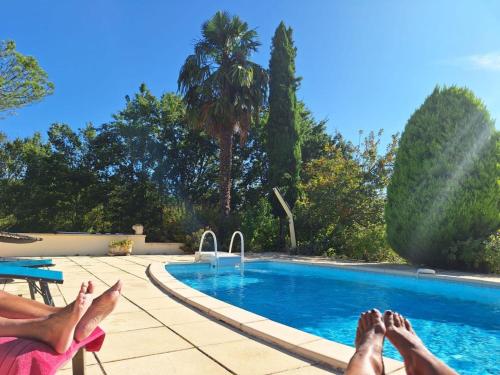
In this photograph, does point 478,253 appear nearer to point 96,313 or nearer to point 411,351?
point 411,351

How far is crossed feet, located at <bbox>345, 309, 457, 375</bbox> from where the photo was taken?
1589mm

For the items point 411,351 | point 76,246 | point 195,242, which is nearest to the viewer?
point 411,351

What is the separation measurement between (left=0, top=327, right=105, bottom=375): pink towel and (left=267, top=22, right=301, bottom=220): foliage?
45.2ft

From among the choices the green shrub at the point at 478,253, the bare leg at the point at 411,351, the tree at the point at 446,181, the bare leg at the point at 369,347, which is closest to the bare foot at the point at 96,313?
the bare leg at the point at 369,347

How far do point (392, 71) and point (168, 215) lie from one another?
9887 millimetres

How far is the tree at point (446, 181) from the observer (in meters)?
8.50

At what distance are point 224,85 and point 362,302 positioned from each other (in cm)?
1042

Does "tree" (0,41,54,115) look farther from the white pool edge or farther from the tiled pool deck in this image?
the white pool edge

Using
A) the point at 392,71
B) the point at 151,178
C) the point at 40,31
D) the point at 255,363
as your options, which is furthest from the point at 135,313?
the point at 151,178

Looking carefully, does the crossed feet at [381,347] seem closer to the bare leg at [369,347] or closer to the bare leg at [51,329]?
the bare leg at [369,347]

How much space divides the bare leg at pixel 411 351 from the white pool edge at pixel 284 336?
1.83 ft

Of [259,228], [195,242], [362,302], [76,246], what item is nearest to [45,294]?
[362,302]

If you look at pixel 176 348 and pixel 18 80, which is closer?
pixel 176 348

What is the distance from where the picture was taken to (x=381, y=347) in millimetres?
1835
